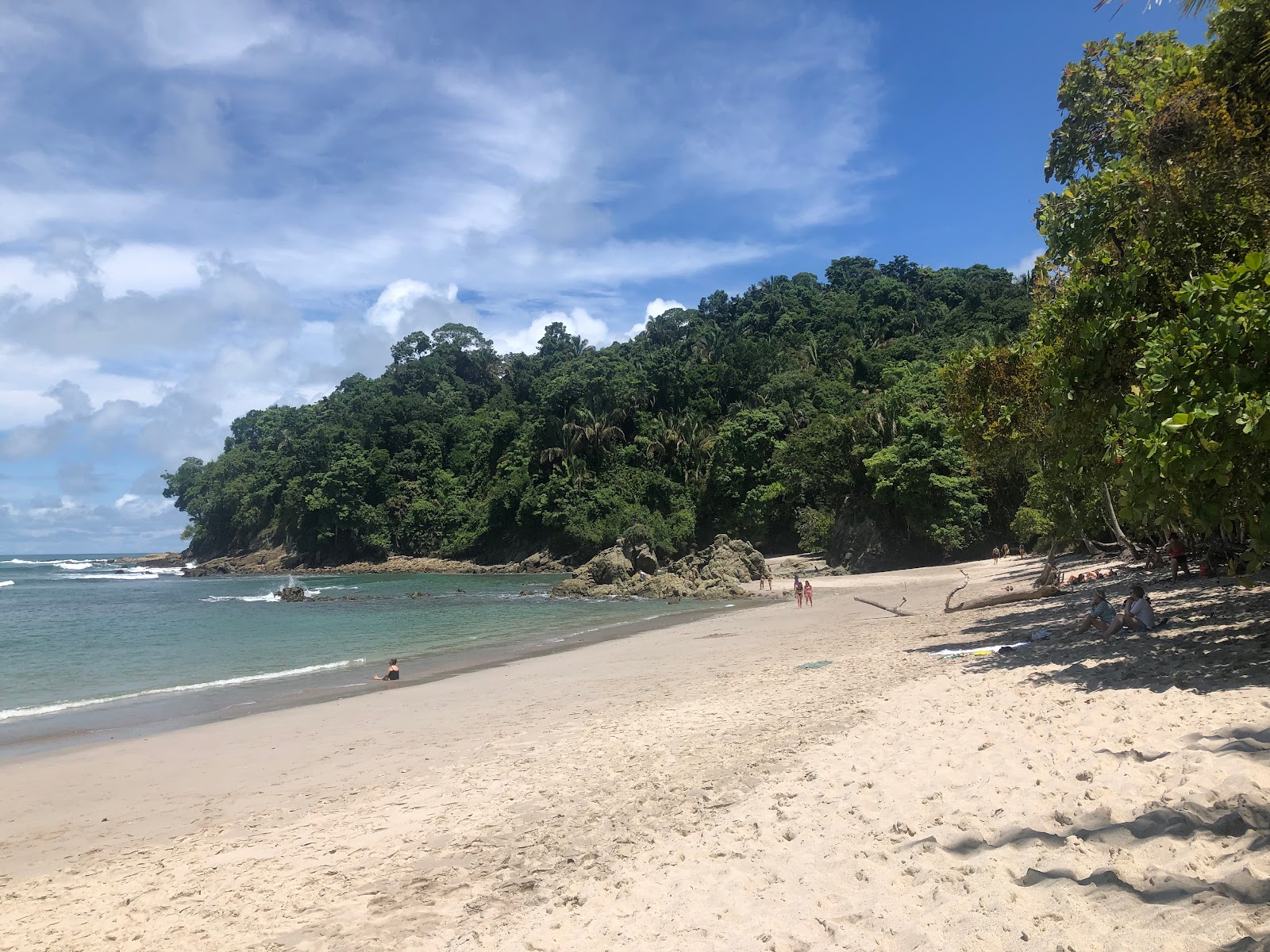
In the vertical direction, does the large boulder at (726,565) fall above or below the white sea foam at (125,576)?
below

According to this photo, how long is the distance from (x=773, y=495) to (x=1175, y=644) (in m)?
44.6

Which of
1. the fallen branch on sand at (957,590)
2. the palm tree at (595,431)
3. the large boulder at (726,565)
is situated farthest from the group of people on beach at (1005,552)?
the palm tree at (595,431)

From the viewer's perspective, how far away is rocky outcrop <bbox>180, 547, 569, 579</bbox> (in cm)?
6781

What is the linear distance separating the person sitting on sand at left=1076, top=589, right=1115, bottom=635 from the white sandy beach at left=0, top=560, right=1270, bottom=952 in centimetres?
55

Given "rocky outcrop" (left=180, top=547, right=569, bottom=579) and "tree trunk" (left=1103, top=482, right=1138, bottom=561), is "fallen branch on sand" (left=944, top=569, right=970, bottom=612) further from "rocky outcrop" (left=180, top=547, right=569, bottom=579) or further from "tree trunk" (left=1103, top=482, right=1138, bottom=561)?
"rocky outcrop" (left=180, top=547, right=569, bottom=579)

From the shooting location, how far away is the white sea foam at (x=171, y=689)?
14.2m

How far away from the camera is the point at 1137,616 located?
10469mm

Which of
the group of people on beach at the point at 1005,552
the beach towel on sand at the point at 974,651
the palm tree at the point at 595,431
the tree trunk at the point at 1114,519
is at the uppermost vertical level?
the palm tree at the point at 595,431

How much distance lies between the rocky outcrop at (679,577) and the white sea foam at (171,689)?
19211 mm

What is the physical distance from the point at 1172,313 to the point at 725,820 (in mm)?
7477

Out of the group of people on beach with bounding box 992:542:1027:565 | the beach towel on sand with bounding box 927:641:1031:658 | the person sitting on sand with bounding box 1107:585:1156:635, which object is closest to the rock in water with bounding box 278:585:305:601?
the group of people on beach with bounding box 992:542:1027:565

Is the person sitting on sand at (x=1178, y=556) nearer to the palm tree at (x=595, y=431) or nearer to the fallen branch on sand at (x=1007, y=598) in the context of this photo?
the fallen branch on sand at (x=1007, y=598)

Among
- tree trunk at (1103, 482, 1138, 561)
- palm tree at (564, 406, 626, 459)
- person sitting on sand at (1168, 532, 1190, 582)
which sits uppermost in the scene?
palm tree at (564, 406, 626, 459)

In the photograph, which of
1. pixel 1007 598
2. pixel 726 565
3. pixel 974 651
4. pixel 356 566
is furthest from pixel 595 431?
pixel 974 651
